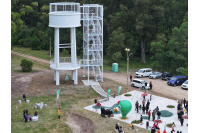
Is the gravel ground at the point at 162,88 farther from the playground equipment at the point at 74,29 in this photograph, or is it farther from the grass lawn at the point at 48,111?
the grass lawn at the point at 48,111

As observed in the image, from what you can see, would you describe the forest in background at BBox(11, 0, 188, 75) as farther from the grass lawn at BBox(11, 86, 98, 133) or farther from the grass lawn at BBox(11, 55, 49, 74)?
the grass lawn at BBox(11, 86, 98, 133)

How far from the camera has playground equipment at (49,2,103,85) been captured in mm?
50781

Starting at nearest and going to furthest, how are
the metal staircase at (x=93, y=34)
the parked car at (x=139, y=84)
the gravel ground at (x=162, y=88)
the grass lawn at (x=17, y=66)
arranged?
the gravel ground at (x=162, y=88) < the parked car at (x=139, y=84) < the metal staircase at (x=93, y=34) < the grass lawn at (x=17, y=66)

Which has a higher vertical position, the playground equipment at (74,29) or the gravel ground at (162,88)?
the playground equipment at (74,29)

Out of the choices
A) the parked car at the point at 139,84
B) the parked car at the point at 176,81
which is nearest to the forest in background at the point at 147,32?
the parked car at the point at 176,81

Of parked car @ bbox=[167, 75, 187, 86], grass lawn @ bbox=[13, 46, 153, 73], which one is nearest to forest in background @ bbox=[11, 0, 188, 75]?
grass lawn @ bbox=[13, 46, 153, 73]

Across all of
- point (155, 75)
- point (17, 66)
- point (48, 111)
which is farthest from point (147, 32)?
point (48, 111)

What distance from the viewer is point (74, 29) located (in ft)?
173

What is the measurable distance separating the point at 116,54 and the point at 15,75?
23011mm

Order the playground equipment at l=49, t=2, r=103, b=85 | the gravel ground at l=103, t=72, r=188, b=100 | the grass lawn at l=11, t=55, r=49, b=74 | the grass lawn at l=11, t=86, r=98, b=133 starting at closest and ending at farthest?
the grass lawn at l=11, t=86, r=98, b=133
the playground equipment at l=49, t=2, r=103, b=85
the gravel ground at l=103, t=72, r=188, b=100
the grass lawn at l=11, t=55, r=49, b=74

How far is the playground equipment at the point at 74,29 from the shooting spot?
50781 millimetres

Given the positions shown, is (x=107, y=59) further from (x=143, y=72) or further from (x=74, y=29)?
(x=74, y=29)

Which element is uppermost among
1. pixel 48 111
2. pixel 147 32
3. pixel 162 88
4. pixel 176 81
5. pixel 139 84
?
pixel 147 32

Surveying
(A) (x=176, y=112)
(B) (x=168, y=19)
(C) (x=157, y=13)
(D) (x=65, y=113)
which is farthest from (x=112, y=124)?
(B) (x=168, y=19)
